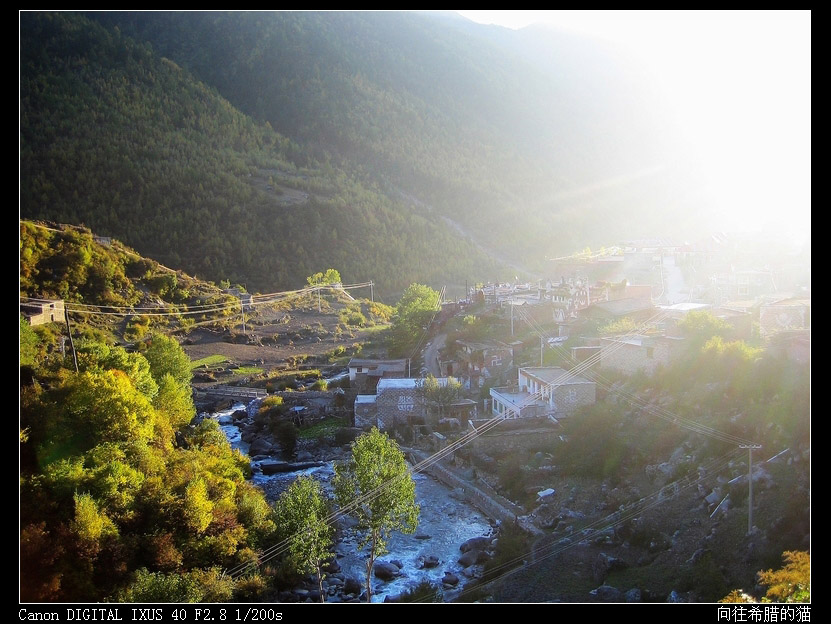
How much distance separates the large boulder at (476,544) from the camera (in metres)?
5.68

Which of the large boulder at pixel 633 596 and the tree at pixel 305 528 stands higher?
the tree at pixel 305 528

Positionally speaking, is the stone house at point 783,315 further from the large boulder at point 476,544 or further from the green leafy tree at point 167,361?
the green leafy tree at point 167,361

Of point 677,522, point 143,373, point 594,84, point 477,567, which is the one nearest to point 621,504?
point 677,522

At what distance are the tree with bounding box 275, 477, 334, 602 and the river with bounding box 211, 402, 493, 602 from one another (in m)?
0.52

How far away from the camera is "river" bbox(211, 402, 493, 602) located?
536cm

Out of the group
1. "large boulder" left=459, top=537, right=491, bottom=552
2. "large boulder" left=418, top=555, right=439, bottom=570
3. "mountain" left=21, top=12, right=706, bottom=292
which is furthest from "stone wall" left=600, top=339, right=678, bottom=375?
"mountain" left=21, top=12, right=706, bottom=292

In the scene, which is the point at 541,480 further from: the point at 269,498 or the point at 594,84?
the point at 594,84

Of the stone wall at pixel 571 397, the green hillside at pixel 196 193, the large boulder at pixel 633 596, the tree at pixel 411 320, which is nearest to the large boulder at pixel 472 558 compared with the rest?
the large boulder at pixel 633 596

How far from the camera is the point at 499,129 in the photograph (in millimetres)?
42281

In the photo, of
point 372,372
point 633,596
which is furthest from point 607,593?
point 372,372

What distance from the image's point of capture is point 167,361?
7.94 m

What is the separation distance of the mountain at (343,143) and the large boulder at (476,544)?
15.5 metres

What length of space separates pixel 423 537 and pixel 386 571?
691 mm

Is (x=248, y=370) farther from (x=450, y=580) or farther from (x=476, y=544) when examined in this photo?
(x=450, y=580)
